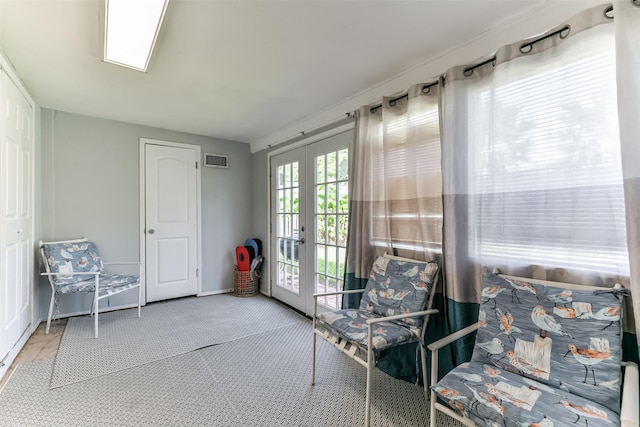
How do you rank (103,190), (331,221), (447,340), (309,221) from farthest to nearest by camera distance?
(103,190)
(309,221)
(331,221)
(447,340)

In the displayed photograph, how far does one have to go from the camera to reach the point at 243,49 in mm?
1895

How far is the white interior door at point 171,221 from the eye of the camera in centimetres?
366

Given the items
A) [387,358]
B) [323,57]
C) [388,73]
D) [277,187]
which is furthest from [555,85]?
[277,187]

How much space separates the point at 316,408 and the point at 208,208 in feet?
10.0

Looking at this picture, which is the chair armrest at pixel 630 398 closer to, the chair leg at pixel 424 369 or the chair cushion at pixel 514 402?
the chair cushion at pixel 514 402

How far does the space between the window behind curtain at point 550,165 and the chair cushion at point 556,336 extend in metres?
0.19

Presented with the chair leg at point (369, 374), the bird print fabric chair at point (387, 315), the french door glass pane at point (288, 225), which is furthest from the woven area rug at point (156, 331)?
the chair leg at point (369, 374)

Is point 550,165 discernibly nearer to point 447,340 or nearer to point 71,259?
point 447,340

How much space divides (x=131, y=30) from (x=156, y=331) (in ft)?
8.29

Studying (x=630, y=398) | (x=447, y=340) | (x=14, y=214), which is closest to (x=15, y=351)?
(x=14, y=214)

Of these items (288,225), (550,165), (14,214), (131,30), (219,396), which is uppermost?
(131,30)

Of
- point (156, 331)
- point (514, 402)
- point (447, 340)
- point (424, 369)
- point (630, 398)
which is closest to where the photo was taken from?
point (630, 398)

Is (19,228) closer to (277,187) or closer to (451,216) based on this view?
(277,187)

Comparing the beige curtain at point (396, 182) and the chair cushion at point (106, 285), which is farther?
the chair cushion at point (106, 285)
